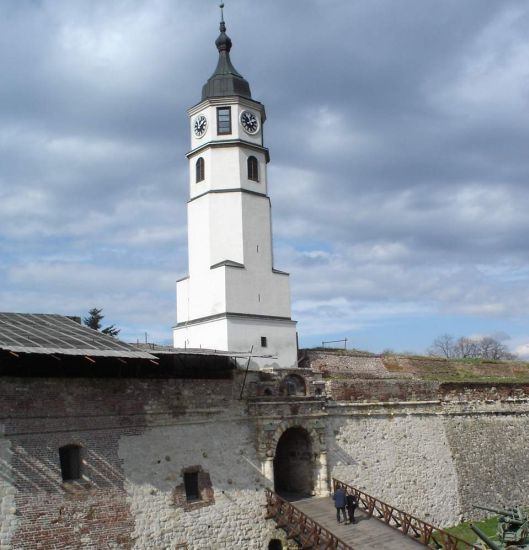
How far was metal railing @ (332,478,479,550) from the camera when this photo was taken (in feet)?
61.9

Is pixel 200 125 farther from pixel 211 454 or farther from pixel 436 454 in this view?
pixel 436 454

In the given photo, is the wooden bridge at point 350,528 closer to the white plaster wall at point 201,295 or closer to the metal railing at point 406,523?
the metal railing at point 406,523

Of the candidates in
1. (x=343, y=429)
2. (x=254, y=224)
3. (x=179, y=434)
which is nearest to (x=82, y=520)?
(x=179, y=434)

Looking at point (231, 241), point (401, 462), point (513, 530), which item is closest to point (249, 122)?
point (231, 241)

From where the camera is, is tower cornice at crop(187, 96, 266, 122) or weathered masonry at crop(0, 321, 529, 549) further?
tower cornice at crop(187, 96, 266, 122)

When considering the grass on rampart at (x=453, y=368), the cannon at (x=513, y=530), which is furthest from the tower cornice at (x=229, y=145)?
the cannon at (x=513, y=530)

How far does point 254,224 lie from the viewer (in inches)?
1175

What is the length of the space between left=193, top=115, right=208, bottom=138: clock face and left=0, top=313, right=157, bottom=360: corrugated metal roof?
1278cm

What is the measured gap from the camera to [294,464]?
24.6 metres

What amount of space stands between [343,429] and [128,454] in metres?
9.09

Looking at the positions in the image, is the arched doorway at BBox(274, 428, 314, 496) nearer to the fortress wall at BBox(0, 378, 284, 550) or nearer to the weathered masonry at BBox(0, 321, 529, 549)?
the weathered masonry at BBox(0, 321, 529, 549)

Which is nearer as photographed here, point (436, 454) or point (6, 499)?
point (6, 499)

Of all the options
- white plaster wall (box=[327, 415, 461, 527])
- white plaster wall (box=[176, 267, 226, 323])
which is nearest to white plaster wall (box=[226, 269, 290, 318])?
white plaster wall (box=[176, 267, 226, 323])

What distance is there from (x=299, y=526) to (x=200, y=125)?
1896 cm
